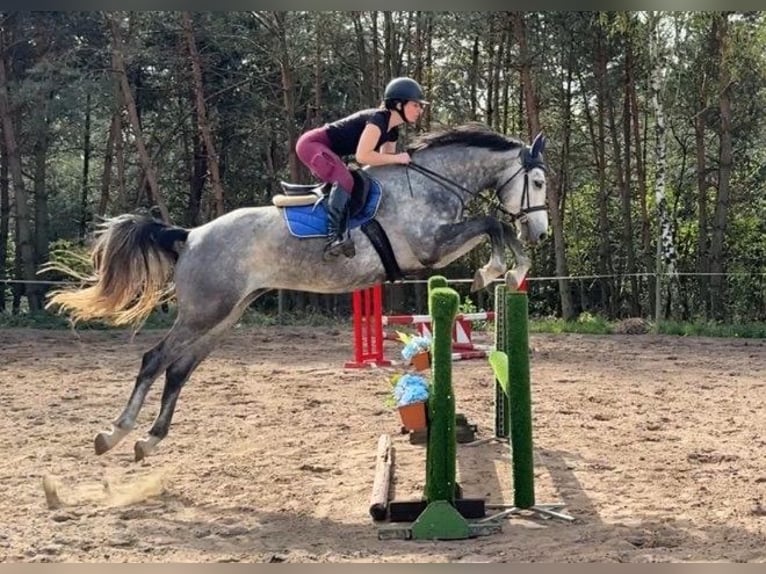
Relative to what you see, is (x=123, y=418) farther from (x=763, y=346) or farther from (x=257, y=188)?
(x=257, y=188)

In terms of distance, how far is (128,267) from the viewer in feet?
17.6

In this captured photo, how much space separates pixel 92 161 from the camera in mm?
28625

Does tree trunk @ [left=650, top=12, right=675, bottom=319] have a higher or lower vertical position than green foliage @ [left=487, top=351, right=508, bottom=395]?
higher

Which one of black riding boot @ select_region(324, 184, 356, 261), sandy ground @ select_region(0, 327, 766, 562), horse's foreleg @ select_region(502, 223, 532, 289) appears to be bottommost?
sandy ground @ select_region(0, 327, 766, 562)

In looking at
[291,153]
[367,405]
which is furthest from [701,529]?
[291,153]

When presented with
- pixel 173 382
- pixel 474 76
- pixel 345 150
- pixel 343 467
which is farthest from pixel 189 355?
pixel 474 76

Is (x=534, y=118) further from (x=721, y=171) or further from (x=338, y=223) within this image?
(x=338, y=223)

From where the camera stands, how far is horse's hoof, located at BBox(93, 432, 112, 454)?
5172 mm

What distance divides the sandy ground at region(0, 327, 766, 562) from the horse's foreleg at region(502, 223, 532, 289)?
1.11 metres

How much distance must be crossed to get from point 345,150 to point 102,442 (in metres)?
2.17

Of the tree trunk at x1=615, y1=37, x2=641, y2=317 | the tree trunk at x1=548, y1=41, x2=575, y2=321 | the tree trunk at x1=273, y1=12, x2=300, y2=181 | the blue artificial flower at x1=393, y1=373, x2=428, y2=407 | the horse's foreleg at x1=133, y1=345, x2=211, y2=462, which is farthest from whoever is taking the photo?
the tree trunk at x1=615, y1=37, x2=641, y2=317

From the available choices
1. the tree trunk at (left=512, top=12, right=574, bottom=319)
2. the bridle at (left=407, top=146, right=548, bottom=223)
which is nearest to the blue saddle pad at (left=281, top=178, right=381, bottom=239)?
the bridle at (left=407, top=146, right=548, bottom=223)

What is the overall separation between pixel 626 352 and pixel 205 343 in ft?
25.2

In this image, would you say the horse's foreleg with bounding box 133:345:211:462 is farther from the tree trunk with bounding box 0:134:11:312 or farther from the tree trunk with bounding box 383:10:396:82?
the tree trunk with bounding box 0:134:11:312
